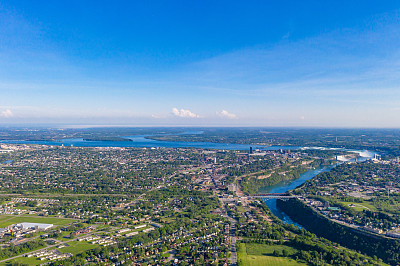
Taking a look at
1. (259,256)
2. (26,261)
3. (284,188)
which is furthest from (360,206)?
(26,261)

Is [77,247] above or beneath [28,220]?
above

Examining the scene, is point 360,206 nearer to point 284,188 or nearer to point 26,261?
point 284,188

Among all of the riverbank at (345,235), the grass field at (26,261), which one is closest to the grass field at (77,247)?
the grass field at (26,261)

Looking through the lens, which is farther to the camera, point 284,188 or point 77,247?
point 284,188

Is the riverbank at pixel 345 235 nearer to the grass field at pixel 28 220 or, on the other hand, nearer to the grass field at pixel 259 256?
the grass field at pixel 259 256

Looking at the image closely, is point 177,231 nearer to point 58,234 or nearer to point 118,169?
point 58,234

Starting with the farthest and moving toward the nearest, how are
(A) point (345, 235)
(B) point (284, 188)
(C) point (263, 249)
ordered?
(B) point (284, 188) < (A) point (345, 235) < (C) point (263, 249)

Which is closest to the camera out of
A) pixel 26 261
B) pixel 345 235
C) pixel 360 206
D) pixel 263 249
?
pixel 26 261
